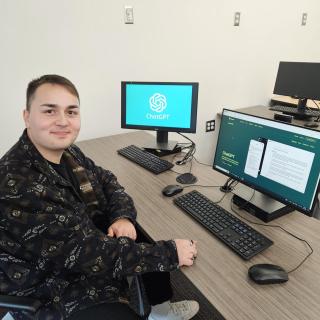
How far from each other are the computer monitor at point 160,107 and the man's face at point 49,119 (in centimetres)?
83

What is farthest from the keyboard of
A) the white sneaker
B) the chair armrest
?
the chair armrest

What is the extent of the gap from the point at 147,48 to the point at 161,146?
32.9 inches

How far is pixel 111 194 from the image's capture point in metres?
1.32

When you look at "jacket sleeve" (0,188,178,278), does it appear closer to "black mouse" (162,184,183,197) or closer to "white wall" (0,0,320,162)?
"black mouse" (162,184,183,197)

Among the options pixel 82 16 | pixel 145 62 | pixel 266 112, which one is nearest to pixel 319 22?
pixel 266 112

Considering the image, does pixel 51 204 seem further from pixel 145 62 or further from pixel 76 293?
pixel 145 62

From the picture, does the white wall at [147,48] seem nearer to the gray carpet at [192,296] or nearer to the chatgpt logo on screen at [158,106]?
the chatgpt logo on screen at [158,106]

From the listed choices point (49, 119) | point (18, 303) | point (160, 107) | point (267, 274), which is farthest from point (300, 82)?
point (18, 303)

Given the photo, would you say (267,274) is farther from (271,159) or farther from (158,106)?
(158,106)

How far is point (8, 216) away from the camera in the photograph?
84 centimetres

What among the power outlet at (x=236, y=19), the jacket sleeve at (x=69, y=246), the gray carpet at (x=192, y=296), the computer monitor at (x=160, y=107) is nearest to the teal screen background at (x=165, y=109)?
the computer monitor at (x=160, y=107)

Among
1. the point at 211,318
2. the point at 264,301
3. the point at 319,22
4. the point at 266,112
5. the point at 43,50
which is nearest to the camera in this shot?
the point at 264,301

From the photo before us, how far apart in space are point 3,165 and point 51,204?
0.65 ft

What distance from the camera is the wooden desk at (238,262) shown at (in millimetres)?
777
